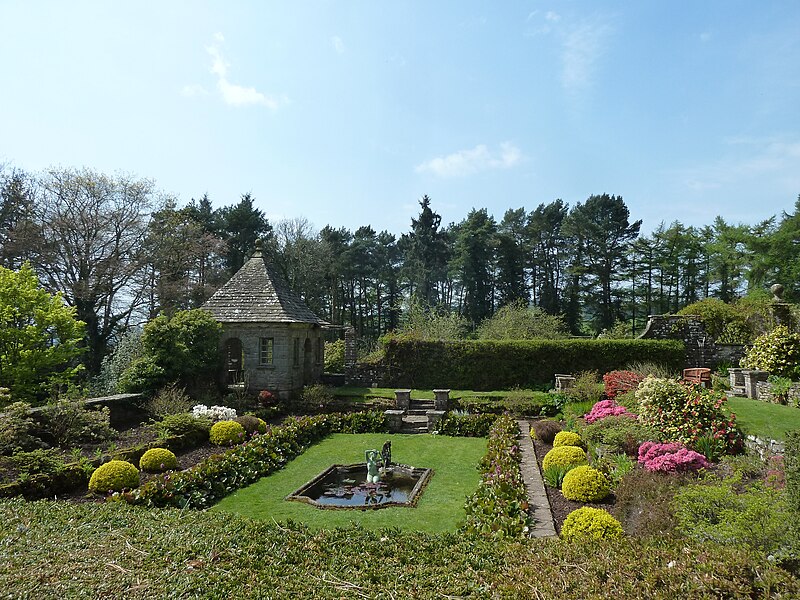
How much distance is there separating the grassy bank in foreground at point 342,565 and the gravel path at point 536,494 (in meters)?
1.15

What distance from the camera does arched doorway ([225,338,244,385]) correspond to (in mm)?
21087

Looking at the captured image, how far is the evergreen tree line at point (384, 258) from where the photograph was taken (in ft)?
80.3

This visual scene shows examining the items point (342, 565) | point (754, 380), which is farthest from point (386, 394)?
point (342, 565)

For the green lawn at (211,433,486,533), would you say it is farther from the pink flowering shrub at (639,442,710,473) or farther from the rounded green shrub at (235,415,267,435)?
the pink flowering shrub at (639,442,710,473)

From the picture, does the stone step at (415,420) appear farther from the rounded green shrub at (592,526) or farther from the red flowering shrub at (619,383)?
the rounded green shrub at (592,526)

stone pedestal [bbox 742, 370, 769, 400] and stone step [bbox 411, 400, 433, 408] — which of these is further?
stone step [bbox 411, 400, 433, 408]

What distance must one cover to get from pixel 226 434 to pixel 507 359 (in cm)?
1312

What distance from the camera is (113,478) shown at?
8477 millimetres

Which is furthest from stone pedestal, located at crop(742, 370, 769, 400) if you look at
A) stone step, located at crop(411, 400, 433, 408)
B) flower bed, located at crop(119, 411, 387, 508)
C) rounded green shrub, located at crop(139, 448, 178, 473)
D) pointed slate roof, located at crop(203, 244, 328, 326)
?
rounded green shrub, located at crop(139, 448, 178, 473)

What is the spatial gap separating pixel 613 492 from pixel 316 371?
15653 mm

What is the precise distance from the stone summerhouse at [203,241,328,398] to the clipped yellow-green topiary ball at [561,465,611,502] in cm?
1267

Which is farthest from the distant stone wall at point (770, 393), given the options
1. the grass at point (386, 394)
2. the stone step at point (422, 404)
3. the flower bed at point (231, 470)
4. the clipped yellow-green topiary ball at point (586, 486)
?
the flower bed at point (231, 470)

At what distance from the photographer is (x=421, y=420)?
51.9 ft

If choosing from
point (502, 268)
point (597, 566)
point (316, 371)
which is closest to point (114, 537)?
point (597, 566)
